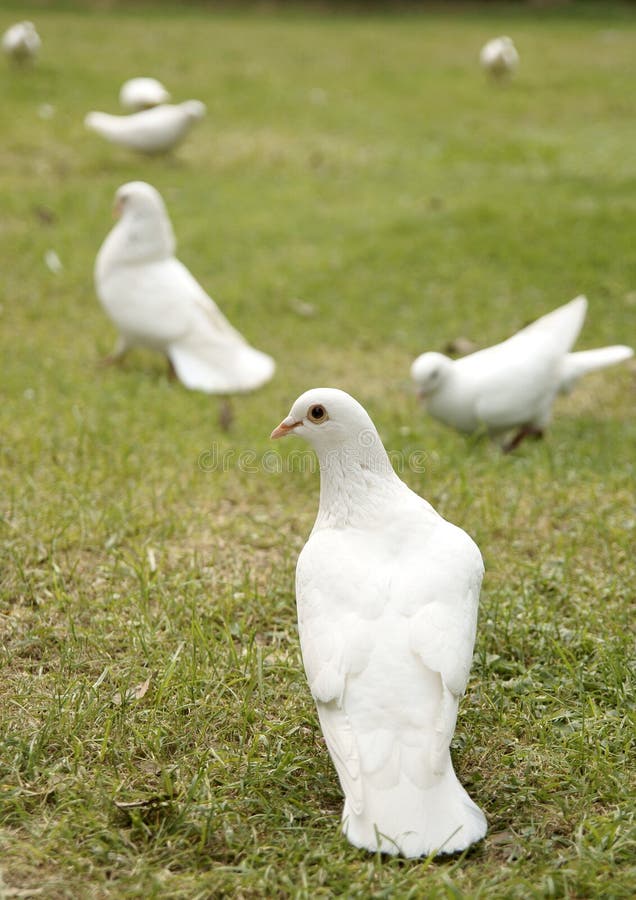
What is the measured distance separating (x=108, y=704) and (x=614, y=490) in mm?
2302

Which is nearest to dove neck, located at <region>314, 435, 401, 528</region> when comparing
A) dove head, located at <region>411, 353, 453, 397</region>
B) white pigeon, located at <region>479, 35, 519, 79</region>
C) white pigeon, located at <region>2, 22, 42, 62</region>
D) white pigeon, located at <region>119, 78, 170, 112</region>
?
dove head, located at <region>411, 353, 453, 397</region>

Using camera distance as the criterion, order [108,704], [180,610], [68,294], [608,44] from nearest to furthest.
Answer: [108,704]
[180,610]
[68,294]
[608,44]

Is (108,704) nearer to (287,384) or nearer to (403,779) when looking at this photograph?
(403,779)

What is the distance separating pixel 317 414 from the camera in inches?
106

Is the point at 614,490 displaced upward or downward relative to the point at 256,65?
upward

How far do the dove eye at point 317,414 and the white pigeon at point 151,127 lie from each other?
7.08 meters

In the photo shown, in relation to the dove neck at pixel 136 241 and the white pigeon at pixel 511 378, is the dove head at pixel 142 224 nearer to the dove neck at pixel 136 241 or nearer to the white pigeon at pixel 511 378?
the dove neck at pixel 136 241

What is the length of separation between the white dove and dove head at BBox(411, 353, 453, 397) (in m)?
1.79

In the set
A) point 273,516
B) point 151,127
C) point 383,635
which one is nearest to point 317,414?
point 383,635

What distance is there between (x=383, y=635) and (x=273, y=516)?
1.72m

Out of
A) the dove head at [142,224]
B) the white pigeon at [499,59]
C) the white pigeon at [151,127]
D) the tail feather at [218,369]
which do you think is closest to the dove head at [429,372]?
the tail feather at [218,369]

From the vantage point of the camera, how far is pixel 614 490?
13.8ft

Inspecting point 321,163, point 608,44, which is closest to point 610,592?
point 321,163

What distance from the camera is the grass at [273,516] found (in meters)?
2.29
